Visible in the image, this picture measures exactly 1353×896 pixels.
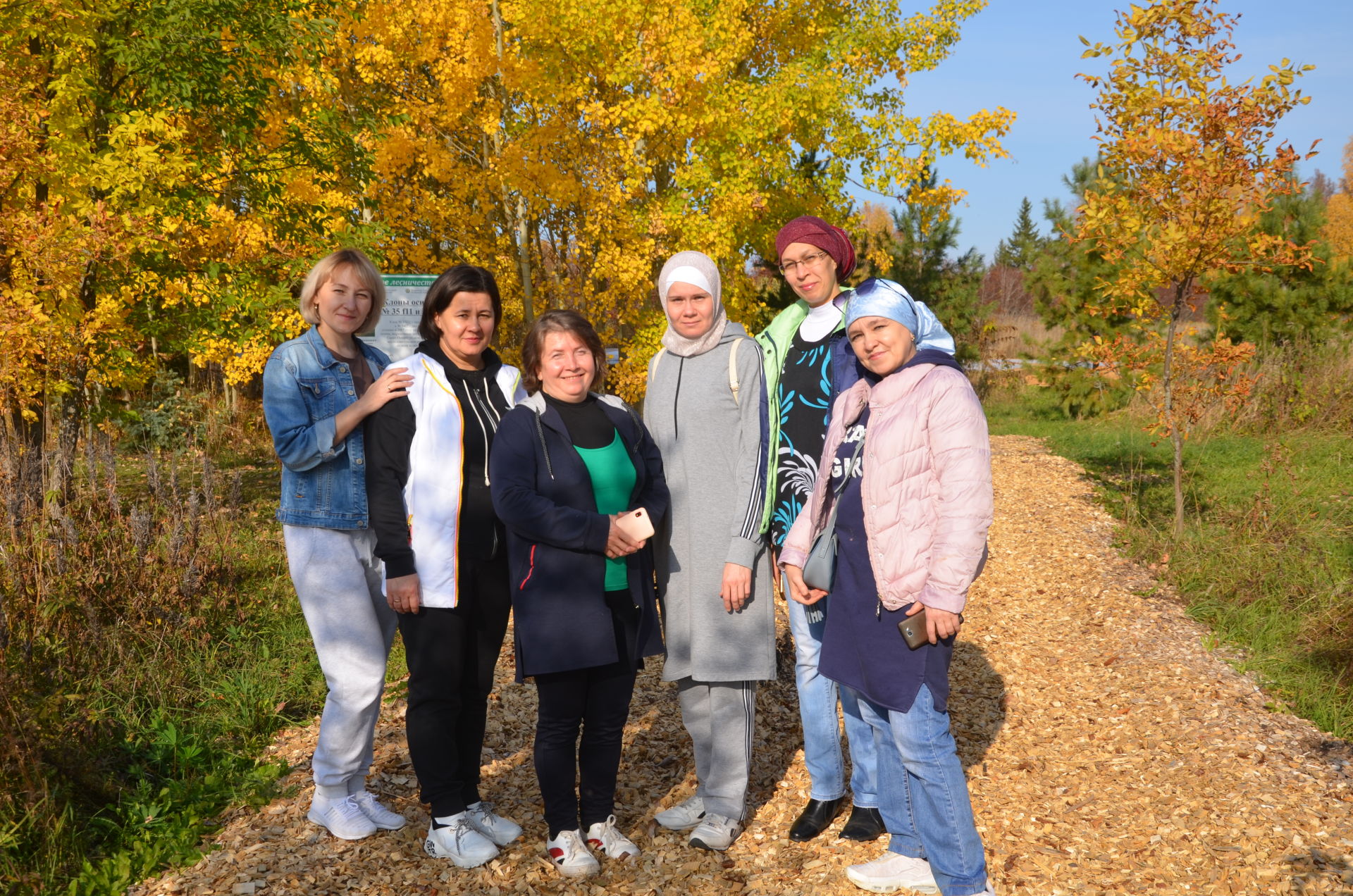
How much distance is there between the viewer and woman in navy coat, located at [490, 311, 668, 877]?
282 centimetres

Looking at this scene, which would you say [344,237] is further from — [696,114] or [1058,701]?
[1058,701]

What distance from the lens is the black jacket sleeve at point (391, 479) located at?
292 cm

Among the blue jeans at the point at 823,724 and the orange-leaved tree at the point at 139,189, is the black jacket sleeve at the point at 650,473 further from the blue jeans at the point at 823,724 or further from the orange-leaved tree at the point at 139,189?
the orange-leaved tree at the point at 139,189

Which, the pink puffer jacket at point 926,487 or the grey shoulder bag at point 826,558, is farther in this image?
the grey shoulder bag at point 826,558

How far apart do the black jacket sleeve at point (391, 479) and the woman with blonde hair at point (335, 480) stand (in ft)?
0.18

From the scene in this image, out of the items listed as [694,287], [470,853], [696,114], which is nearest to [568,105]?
[696,114]

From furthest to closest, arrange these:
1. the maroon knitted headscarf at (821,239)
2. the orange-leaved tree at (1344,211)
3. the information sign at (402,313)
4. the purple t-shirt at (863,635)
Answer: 1. the orange-leaved tree at (1344,211)
2. the information sign at (402,313)
3. the maroon knitted headscarf at (821,239)
4. the purple t-shirt at (863,635)

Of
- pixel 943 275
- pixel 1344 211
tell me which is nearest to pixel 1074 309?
pixel 943 275

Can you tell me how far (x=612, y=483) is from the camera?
2.94 meters

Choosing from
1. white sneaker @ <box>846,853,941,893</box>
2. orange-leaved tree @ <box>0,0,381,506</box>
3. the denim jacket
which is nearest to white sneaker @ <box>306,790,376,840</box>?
the denim jacket

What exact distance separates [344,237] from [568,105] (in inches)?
184

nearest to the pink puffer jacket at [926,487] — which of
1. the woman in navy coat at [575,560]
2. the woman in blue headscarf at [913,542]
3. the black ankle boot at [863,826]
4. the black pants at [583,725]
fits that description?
the woman in blue headscarf at [913,542]

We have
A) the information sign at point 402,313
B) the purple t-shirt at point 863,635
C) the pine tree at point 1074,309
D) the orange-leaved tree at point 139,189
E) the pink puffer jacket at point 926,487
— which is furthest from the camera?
the pine tree at point 1074,309

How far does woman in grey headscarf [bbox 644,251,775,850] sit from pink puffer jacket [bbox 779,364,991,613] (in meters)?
0.53
